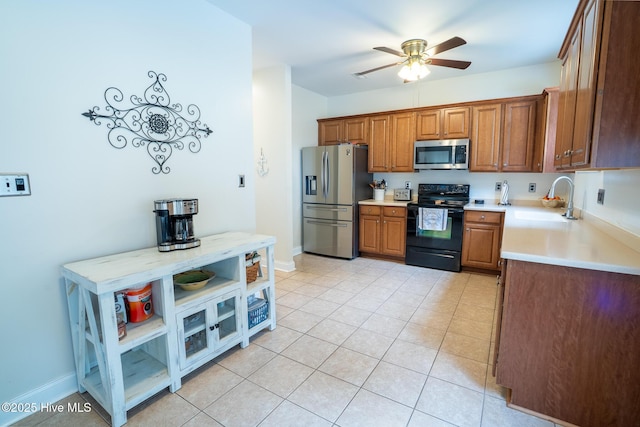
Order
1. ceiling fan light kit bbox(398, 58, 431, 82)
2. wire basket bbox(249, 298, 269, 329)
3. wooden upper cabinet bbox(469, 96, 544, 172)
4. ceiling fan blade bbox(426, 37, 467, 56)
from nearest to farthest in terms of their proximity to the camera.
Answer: wire basket bbox(249, 298, 269, 329)
ceiling fan blade bbox(426, 37, 467, 56)
ceiling fan light kit bbox(398, 58, 431, 82)
wooden upper cabinet bbox(469, 96, 544, 172)

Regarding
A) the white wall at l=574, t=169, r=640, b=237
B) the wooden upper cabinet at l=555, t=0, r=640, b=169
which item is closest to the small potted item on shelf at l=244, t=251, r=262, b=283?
the wooden upper cabinet at l=555, t=0, r=640, b=169

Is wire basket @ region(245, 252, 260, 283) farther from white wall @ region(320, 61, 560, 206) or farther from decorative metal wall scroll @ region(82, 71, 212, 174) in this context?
white wall @ region(320, 61, 560, 206)

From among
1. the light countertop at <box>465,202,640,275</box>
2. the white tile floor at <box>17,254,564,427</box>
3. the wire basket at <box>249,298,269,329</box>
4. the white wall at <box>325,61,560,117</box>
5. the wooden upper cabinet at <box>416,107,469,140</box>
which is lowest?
the white tile floor at <box>17,254,564,427</box>

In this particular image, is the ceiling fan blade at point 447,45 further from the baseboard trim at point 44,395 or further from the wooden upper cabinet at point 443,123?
the baseboard trim at point 44,395

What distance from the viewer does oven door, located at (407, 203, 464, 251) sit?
3.76 metres

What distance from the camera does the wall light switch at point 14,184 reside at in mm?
1457

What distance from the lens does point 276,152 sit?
3.83 meters

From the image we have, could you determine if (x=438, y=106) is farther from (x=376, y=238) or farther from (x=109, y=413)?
(x=109, y=413)

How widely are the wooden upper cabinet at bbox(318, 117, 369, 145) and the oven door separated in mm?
1409

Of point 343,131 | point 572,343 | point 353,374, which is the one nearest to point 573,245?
point 572,343

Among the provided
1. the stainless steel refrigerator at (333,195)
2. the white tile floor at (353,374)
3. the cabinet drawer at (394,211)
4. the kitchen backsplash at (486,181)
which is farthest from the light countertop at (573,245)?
the stainless steel refrigerator at (333,195)

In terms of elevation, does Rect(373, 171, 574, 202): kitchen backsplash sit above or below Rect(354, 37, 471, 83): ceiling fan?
below

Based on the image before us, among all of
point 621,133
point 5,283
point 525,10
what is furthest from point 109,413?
point 525,10

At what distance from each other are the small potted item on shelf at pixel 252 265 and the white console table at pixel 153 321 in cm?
19
